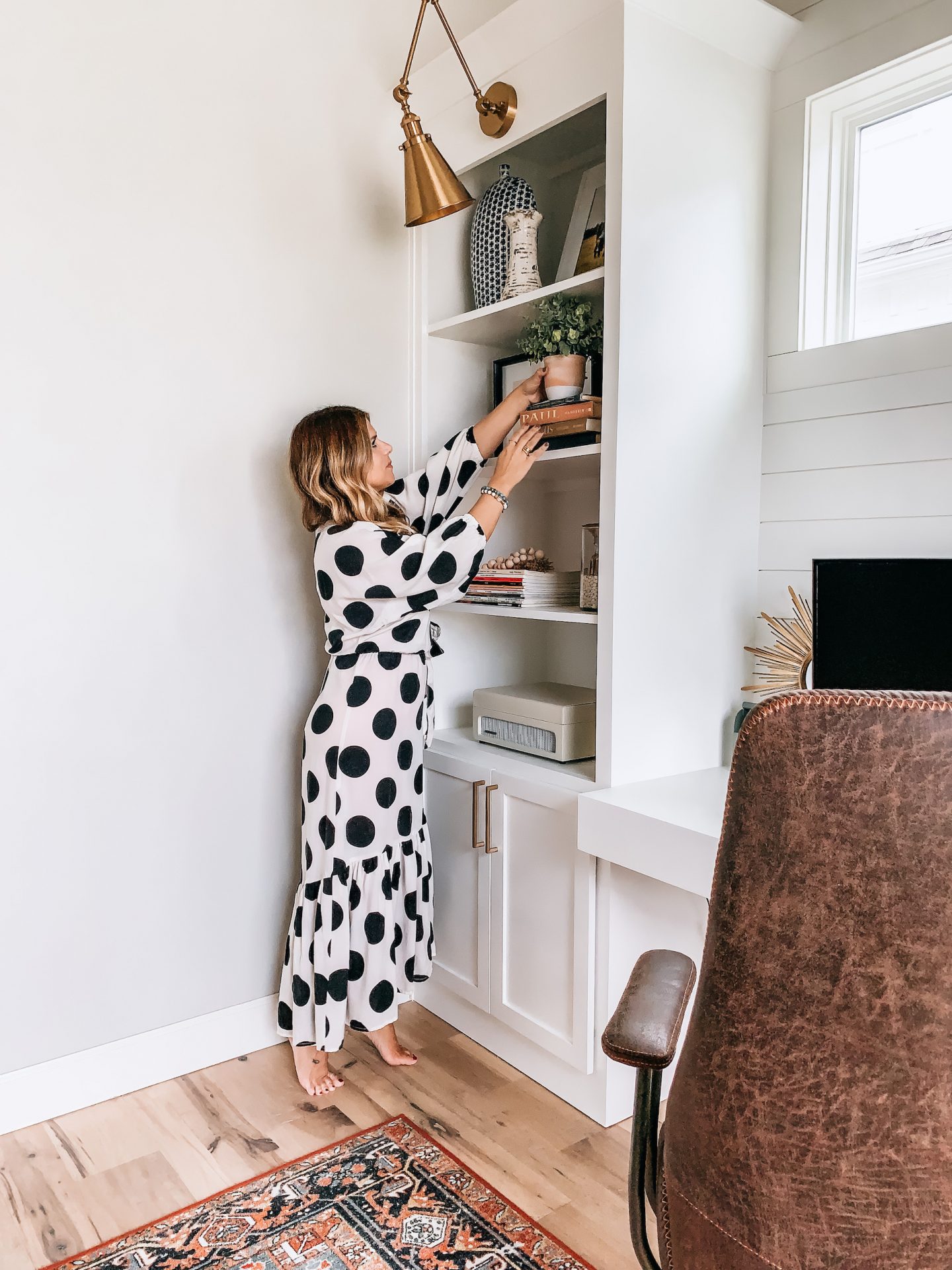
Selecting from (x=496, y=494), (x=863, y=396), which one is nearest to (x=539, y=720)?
(x=496, y=494)

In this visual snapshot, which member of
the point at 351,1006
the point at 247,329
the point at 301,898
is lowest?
the point at 351,1006

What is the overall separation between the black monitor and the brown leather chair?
0.96 meters

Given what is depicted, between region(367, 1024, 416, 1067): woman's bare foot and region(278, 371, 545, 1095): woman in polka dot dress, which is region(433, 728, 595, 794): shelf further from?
region(367, 1024, 416, 1067): woman's bare foot

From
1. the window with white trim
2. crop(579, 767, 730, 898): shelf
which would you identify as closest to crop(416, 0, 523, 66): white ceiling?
the window with white trim

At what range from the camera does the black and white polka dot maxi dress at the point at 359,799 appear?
1.95 meters

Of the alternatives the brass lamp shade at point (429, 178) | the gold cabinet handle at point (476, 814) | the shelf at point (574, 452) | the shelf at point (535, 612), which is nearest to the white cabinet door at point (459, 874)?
the gold cabinet handle at point (476, 814)

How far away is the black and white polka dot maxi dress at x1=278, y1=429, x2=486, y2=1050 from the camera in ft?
6.40

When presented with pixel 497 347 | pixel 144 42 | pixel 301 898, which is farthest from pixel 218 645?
pixel 144 42

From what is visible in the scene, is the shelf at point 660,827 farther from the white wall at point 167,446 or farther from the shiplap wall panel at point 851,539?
the white wall at point 167,446

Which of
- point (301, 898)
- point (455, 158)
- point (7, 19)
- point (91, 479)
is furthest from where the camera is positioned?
point (455, 158)

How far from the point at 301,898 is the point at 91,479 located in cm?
103

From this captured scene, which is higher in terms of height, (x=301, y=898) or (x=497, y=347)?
(x=497, y=347)

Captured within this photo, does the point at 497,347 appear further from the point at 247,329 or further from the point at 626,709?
the point at 626,709

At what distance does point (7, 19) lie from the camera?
5.84 ft
